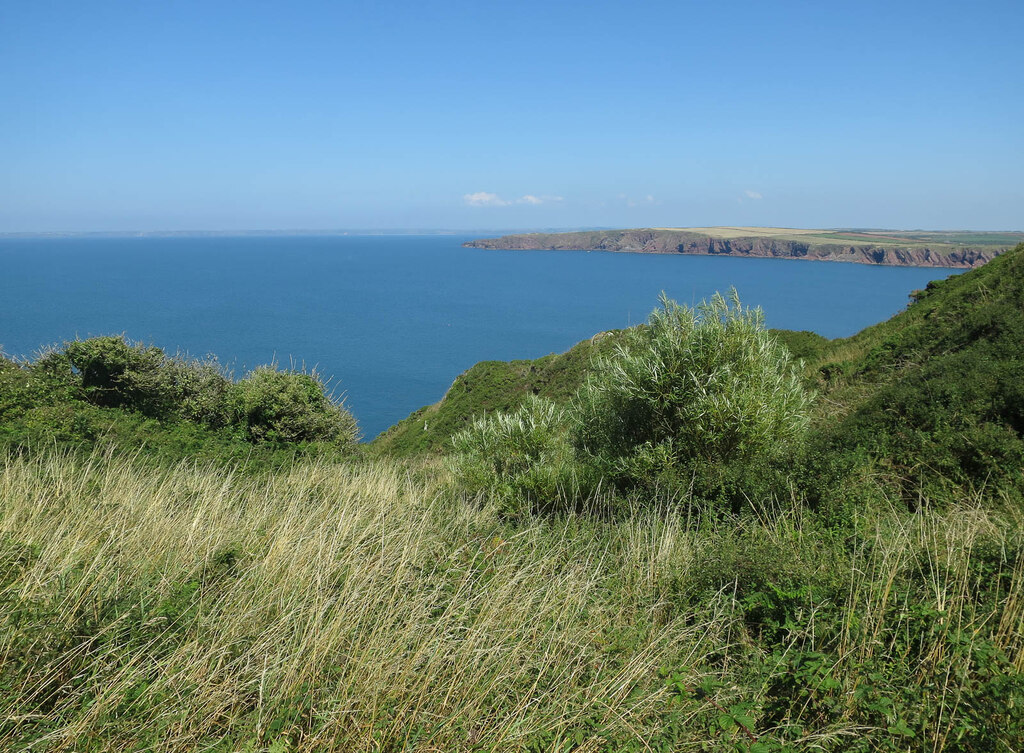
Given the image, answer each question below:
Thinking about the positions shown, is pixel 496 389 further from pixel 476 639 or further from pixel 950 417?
pixel 476 639

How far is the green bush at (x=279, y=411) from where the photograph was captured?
17.6 meters

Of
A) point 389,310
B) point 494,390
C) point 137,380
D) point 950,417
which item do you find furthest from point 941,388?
point 389,310

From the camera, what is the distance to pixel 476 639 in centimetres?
344

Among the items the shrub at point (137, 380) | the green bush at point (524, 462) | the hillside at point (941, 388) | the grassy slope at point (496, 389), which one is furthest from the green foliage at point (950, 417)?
the shrub at point (137, 380)

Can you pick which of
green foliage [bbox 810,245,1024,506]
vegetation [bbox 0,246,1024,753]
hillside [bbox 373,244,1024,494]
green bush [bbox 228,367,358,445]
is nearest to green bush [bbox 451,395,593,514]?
vegetation [bbox 0,246,1024,753]

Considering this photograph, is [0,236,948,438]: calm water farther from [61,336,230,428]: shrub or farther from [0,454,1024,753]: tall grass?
[0,454,1024,753]: tall grass

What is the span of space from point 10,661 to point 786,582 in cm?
500

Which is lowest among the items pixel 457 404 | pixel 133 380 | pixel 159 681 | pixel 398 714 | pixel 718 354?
pixel 457 404

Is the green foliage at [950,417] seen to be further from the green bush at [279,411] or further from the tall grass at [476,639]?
the green bush at [279,411]

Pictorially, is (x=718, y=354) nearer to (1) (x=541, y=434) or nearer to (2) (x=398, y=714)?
(1) (x=541, y=434)

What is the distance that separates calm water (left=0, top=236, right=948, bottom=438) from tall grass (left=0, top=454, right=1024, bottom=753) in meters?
44.3

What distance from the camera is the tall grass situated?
9.52ft

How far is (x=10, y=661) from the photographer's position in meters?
2.93

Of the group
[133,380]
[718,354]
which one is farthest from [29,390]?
[718,354]
